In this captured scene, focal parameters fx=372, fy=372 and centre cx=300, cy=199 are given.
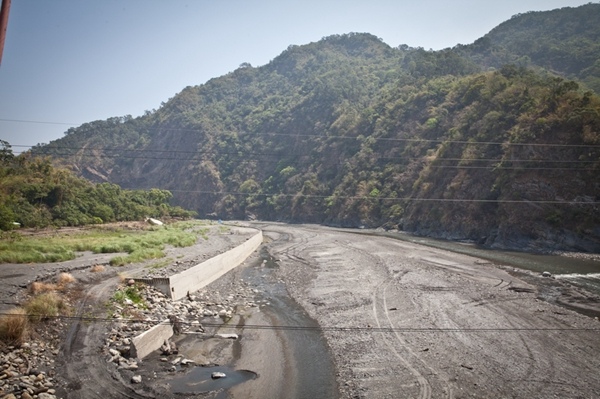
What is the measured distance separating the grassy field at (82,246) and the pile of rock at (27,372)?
1516 cm

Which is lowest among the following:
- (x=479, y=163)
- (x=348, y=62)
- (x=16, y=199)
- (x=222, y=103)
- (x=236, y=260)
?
(x=236, y=260)

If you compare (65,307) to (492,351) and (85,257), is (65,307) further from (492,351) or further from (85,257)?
(492,351)

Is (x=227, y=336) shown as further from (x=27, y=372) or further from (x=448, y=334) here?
(x=448, y=334)

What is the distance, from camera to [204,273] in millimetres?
29656

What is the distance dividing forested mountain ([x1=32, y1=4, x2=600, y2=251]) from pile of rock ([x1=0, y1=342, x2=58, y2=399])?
152ft

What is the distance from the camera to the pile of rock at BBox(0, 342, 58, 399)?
38.3 ft

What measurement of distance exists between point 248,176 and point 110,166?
2582 inches

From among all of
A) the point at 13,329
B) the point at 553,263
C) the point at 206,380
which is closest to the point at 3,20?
the point at 13,329

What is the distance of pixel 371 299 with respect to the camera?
25.0m

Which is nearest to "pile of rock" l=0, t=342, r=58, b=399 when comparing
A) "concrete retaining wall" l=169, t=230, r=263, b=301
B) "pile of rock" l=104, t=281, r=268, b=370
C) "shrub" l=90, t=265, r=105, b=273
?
"pile of rock" l=104, t=281, r=268, b=370

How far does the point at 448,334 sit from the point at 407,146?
69616 millimetres

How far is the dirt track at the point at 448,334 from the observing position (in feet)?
45.6

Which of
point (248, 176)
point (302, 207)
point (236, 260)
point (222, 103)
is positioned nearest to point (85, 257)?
point (236, 260)

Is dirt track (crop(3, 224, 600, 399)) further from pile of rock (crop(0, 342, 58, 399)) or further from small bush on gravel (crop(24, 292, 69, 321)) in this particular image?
small bush on gravel (crop(24, 292, 69, 321))
